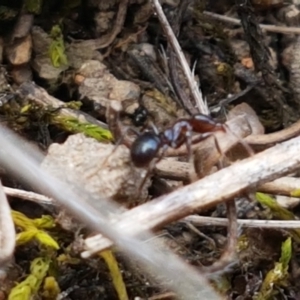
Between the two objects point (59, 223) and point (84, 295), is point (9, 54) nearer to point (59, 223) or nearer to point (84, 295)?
point (59, 223)

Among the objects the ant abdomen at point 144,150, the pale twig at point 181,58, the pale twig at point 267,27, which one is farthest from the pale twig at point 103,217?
the pale twig at point 267,27

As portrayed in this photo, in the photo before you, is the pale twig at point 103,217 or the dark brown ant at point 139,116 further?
the dark brown ant at point 139,116

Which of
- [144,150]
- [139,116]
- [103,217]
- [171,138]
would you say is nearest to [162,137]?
[171,138]

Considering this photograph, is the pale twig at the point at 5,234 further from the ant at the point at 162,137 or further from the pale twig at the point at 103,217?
the ant at the point at 162,137

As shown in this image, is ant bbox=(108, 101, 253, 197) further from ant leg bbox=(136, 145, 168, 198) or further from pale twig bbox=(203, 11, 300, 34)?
pale twig bbox=(203, 11, 300, 34)

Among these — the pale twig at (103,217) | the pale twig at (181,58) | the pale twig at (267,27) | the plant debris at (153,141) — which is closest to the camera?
the pale twig at (103,217)

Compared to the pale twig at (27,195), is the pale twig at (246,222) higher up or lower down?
lower down

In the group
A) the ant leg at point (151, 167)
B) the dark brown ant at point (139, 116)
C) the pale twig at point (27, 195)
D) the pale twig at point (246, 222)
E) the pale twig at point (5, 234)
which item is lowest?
the pale twig at point (246, 222)

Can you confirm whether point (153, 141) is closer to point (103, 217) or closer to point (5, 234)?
point (103, 217)
